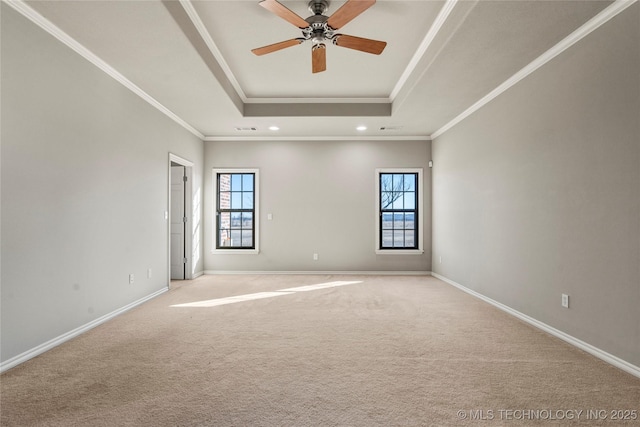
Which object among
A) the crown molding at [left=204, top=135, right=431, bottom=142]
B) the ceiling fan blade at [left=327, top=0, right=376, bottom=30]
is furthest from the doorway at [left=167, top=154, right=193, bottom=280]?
the ceiling fan blade at [left=327, top=0, right=376, bottom=30]

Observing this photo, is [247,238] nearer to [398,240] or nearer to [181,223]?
[181,223]

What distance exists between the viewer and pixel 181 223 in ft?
18.7

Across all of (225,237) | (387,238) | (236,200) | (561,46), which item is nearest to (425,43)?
(561,46)

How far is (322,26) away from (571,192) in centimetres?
258

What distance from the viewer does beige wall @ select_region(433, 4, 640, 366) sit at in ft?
7.52

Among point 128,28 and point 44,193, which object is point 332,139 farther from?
point 44,193

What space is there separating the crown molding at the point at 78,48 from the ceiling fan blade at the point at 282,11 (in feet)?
5.89

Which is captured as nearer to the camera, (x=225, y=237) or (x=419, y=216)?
(x=419, y=216)

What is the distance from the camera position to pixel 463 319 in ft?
11.3

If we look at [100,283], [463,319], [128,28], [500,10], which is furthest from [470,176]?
[100,283]

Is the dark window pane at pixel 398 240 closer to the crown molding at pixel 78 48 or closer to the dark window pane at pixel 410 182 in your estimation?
the dark window pane at pixel 410 182

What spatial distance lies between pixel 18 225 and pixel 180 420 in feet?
6.35

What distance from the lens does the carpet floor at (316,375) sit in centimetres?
177

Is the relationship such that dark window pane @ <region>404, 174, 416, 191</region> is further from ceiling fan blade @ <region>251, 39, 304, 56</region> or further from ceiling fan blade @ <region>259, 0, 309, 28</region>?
ceiling fan blade @ <region>259, 0, 309, 28</region>
